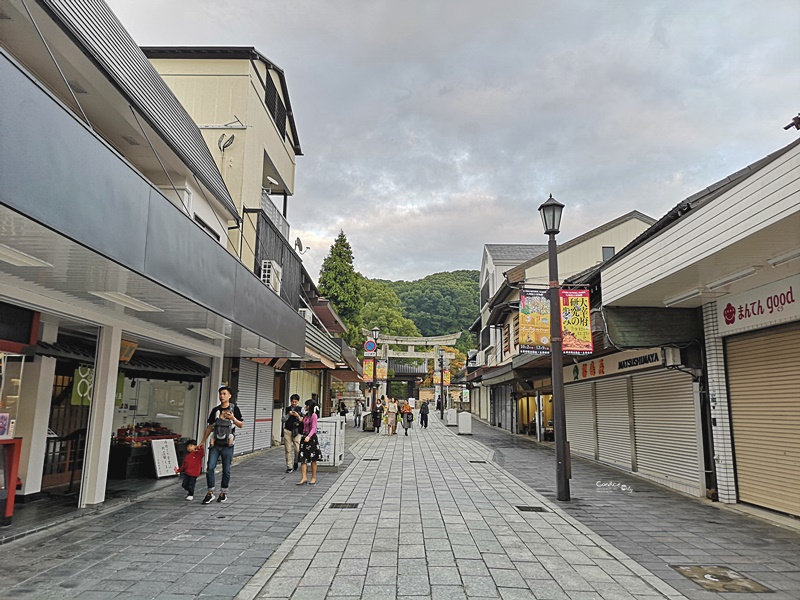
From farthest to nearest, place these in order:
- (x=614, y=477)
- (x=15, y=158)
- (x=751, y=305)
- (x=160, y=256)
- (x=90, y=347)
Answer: (x=614, y=477) < (x=90, y=347) < (x=751, y=305) < (x=160, y=256) < (x=15, y=158)

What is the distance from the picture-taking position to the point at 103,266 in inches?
198

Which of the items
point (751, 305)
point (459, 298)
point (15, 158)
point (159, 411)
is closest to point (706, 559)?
point (751, 305)

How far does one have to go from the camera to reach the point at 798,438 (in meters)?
7.59

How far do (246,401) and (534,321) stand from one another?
8856 mm

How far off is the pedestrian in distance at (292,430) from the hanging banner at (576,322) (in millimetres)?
5945

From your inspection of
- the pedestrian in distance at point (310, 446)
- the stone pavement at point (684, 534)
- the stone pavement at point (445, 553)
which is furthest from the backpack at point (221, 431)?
the stone pavement at point (684, 534)

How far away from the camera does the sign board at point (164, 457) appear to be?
10.6 m

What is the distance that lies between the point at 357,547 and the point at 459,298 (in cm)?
6369

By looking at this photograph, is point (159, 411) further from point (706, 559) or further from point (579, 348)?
point (706, 559)

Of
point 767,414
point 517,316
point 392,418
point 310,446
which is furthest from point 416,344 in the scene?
point 767,414

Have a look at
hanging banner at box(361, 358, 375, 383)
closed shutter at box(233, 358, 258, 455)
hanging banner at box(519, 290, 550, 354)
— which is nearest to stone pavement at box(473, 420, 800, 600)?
hanging banner at box(519, 290, 550, 354)

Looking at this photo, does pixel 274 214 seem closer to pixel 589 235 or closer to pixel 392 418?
pixel 392 418

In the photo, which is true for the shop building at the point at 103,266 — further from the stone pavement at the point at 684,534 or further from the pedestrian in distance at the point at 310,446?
the stone pavement at the point at 684,534

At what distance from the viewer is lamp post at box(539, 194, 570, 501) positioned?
9094 millimetres
